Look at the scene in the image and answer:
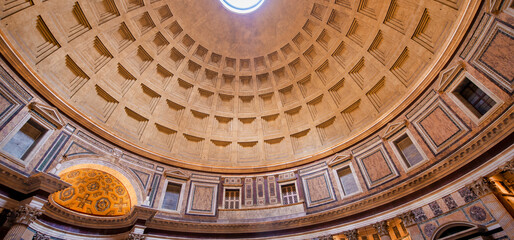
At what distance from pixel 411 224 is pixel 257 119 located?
41.5 ft

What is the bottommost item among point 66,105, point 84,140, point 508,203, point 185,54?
point 508,203

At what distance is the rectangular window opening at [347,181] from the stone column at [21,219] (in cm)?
1545

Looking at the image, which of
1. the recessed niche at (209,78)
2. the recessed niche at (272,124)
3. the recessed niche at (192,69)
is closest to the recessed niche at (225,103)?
the recessed niche at (209,78)

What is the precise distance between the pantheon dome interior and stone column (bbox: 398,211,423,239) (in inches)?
4.1

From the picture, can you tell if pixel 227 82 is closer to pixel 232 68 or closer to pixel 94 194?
pixel 232 68

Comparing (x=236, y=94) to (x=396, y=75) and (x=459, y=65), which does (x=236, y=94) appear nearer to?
(x=396, y=75)

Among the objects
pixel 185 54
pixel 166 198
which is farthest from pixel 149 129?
pixel 185 54

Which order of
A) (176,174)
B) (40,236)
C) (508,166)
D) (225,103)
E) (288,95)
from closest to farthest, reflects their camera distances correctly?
(508,166), (40,236), (176,174), (288,95), (225,103)

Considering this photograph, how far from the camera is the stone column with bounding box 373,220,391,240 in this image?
11552 mm

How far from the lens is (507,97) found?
9.28m

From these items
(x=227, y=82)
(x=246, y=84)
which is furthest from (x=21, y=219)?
(x=246, y=84)

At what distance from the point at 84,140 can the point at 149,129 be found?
4079 mm

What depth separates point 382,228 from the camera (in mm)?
11719

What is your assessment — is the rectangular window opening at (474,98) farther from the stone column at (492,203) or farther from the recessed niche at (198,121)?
the recessed niche at (198,121)
